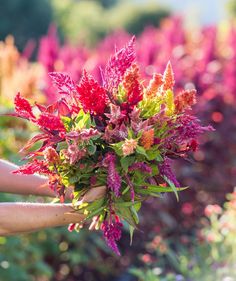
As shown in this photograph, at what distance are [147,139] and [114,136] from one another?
11cm

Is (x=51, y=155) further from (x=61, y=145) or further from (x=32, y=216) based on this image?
(x=32, y=216)

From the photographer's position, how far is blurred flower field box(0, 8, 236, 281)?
14.2 feet

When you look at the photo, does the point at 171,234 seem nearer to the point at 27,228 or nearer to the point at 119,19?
the point at 27,228

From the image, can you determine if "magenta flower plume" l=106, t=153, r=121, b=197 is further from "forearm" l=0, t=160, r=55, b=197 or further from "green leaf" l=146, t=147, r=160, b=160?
"forearm" l=0, t=160, r=55, b=197

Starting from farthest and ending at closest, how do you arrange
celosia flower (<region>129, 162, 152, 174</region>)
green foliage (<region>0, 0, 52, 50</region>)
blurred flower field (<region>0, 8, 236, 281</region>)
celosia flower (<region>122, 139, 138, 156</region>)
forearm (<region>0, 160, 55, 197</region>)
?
green foliage (<region>0, 0, 52, 50</region>) → blurred flower field (<region>0, 8, 236, 281</region>) → forearm (<region>0, 160, 55, 197</region>) → celosia flower (<region>129, 162, 152, 174</region>) → celosia flower (<region>122, 139, 138, 156</region>)

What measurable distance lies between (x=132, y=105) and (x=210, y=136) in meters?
3.58

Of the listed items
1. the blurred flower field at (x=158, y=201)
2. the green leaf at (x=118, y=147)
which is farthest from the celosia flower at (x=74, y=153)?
the blurred flower field at (x=158, y=201)

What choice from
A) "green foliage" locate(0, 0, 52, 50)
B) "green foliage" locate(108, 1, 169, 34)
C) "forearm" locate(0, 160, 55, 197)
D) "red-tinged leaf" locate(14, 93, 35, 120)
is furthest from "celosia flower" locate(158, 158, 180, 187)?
"green foliage" locate(108, 1, 169, 34)

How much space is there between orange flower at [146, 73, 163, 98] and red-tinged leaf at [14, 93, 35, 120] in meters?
0.40

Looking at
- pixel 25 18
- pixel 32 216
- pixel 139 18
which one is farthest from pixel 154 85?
pixel 139 18

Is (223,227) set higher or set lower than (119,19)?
lower

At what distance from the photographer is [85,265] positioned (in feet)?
17.7

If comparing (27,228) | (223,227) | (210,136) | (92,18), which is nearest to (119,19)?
(92,18)

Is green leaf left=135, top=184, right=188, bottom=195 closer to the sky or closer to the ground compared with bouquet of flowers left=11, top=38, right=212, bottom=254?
closer to the ground
